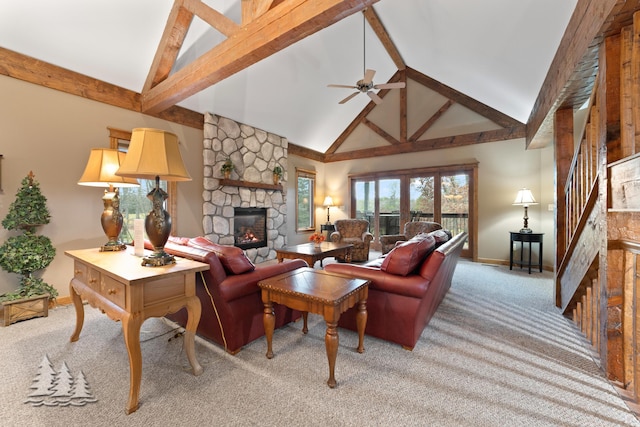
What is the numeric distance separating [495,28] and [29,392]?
5490mm

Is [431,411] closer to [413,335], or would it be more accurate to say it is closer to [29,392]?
[413,335]

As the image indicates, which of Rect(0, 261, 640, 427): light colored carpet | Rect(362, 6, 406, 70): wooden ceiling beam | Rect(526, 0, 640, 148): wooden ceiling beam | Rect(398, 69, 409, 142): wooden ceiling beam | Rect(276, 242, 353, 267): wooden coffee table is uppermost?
Rect(362, 6, 406, 70): wooden ceiling beam

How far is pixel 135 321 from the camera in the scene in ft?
4.91

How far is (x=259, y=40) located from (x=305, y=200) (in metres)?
5.00

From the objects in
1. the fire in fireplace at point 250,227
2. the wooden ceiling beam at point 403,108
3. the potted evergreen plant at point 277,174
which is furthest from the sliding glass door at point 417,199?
the fire in fireplace at point 250,227

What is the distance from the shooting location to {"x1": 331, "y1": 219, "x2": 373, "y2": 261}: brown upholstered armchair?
5352 millimetres

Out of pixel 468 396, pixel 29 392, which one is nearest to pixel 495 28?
pixel 468 396

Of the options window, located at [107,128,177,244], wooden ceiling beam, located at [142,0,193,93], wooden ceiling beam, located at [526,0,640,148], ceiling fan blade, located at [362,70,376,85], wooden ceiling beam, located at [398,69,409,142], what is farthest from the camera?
wooden ceiling beam, located at [398,69,409,142]

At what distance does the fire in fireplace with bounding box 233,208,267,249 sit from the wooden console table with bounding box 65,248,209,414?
3406 millimetres

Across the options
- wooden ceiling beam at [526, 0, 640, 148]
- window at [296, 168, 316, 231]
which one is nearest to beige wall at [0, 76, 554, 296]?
wooden ceiling beam at [526, 0, 640, 148]

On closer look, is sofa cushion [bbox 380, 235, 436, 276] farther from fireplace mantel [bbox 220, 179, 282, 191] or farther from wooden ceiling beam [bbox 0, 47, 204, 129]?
wooden ceiling beam [bbox 0, 47, 204, 129]

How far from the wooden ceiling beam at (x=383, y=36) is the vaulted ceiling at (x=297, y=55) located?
0.02 meters

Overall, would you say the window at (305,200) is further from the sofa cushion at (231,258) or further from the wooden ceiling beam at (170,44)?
A: the sofa cushion at (231,258)

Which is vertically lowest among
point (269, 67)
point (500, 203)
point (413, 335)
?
point (413, 335)
